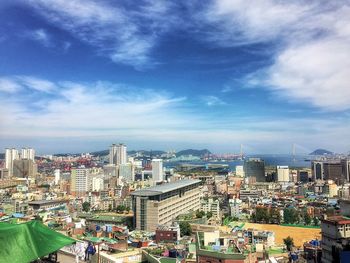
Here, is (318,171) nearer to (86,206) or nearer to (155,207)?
(86,206)

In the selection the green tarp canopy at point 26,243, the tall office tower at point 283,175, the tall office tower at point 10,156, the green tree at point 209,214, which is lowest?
the green tree at point 209,214

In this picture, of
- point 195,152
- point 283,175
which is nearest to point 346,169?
point 283,175

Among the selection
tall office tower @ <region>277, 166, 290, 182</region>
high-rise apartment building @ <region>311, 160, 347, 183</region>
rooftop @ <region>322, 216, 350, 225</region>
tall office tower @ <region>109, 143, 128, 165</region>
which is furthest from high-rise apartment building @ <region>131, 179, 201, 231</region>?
tall office tower @ <region>109, 143, 128, 165</region>

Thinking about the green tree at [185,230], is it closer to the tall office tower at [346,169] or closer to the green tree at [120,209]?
the green tree at [120,209]

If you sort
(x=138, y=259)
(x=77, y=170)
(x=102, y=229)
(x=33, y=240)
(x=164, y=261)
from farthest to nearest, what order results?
(x=77, y=170) → (x=102, y=229) → (x=138, y=259) → (x=164, y=261) → (x=33, y=240)

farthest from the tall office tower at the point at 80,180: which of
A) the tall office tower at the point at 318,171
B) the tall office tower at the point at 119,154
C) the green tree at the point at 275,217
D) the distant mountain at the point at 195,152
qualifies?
the distant mountain at the point at 195,152

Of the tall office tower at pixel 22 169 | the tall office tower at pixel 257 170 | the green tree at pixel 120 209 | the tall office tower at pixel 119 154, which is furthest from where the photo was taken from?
the tall office tower at pixel 119 154

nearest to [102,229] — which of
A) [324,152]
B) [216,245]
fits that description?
[216,245]

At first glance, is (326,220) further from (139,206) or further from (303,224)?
(303,224)
